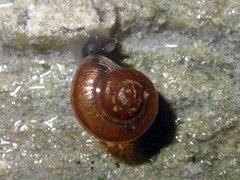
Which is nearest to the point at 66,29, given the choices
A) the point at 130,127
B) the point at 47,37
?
the point at 47,37

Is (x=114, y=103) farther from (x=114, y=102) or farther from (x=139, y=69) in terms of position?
(x=139, y=69)

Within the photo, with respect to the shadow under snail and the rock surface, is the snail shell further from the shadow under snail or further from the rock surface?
the rock surface

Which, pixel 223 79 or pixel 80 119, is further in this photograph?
pixel 223 79

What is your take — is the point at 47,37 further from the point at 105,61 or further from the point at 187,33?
the point at 187,33

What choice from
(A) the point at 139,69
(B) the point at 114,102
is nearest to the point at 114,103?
(B) the point at 114,102

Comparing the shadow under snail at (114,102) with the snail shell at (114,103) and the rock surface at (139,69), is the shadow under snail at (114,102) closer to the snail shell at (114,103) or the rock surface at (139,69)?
the snail shell at (114,103)

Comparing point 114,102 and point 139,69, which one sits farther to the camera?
point 139,69

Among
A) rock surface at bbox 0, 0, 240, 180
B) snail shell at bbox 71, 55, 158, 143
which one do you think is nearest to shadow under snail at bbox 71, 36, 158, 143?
snail shell at bbox 71, 55, 158, 143

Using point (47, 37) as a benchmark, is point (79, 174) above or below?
below
